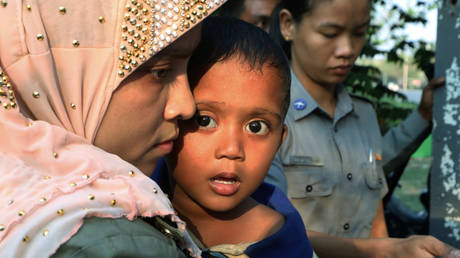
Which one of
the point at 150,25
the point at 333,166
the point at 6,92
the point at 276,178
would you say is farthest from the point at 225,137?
the point at 333,166

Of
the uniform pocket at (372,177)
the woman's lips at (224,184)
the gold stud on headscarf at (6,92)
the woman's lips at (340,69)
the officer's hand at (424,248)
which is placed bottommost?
the uniform pocket at (372,177)

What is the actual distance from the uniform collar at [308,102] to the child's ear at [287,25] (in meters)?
0.22

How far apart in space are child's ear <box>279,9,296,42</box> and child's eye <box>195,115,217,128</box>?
5.49 feet

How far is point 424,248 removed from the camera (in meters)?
2.21

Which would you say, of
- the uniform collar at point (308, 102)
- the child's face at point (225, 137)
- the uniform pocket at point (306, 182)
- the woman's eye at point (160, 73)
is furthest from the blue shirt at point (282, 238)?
the uniform collar at point (308, 102)

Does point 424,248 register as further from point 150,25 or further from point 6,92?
point 6,92

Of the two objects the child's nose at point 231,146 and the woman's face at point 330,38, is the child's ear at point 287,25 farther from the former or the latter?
the child's nose at point 231,146

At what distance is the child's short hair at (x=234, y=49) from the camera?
180cm

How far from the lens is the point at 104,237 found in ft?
3.63

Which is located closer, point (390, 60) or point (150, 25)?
point (150, 25)

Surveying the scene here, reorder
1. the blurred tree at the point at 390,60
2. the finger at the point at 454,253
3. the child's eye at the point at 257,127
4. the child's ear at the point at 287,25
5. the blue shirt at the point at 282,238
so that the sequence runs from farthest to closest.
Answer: the blurred tree at the point at 390,60
the child's ear at the point at 287,25
the finger at the point at 454,253
the child's eye at the point at 257,127
the blue shirt at the point at 282,238

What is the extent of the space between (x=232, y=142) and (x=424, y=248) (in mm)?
996

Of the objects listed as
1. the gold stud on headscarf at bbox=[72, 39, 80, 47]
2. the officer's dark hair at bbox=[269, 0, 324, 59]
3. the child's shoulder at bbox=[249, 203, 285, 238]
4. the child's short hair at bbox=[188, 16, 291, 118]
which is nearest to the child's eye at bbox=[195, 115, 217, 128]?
the child's short hair at bbox=[188, 16, 291, 118]

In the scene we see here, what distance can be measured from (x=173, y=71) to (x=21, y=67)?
0.43 m
